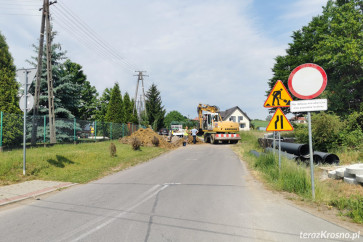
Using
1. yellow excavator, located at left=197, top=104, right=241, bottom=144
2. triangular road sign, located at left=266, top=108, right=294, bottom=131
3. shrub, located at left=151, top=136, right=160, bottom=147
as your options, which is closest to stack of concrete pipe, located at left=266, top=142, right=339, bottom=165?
triangular road sign, located at left=266, top=108, right=294, bottom=131

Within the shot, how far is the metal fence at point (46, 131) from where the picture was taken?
12680 millimetres

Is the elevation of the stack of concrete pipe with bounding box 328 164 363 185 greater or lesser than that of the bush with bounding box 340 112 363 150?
lesser

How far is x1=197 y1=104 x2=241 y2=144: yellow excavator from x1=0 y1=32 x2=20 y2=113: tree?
18.8 meters

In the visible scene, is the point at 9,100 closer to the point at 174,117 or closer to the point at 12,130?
the point at 12,130

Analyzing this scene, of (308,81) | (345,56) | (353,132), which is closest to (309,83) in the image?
(308,81)

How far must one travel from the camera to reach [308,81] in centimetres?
551

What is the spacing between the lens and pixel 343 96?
56.0 feet

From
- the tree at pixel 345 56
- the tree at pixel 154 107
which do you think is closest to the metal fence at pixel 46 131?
the tree at pixel 345 56

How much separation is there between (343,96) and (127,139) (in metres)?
17.7

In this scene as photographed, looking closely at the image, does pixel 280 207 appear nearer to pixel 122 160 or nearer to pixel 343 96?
pixel 122 160

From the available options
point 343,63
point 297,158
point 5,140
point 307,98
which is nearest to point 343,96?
point 343,63

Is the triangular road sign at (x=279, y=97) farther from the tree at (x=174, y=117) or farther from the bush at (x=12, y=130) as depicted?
the tree at (x=174, y=117)

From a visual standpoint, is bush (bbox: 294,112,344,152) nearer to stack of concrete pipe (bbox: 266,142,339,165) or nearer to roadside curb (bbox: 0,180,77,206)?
stack of concrete pipe (bbox: 266,142,339,165)

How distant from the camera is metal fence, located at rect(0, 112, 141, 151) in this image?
12.7 metres
